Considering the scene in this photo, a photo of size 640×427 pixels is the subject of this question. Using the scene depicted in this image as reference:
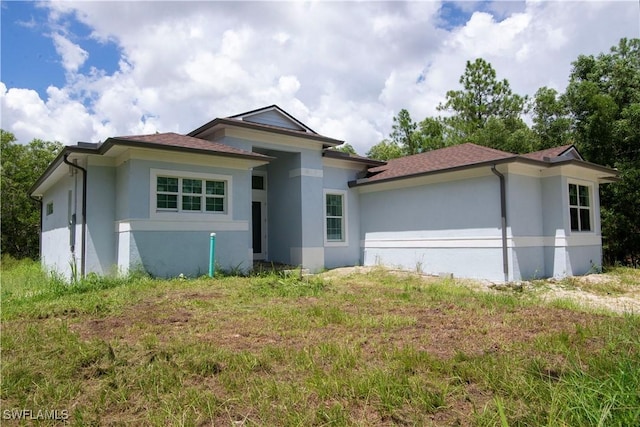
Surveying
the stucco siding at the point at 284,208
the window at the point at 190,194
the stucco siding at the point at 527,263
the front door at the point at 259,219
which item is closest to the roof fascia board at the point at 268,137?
the stucco siding at the point at 284,208

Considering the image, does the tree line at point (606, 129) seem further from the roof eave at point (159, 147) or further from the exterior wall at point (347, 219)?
the roof eave at point (159, 147)

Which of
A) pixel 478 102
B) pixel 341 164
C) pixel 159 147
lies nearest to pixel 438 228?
pixel 341 164

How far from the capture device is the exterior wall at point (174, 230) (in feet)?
35.0

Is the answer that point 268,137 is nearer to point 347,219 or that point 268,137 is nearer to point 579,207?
point 347,219

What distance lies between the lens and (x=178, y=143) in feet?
37.3

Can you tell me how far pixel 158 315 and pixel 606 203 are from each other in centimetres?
1922

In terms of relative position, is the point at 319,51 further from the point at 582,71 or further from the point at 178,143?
the point at 582,71

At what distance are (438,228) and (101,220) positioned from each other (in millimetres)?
10090

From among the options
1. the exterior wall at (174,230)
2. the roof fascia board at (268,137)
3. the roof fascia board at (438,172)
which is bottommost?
the exterior wall at (174,230)

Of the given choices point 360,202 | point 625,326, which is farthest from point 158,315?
point 360,202

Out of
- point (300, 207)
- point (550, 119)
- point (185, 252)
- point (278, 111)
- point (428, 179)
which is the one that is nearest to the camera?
point (185, 252)

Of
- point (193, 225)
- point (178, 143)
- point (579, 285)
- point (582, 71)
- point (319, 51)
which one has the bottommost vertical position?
point (579, 285)

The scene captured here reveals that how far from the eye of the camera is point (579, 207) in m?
13.1

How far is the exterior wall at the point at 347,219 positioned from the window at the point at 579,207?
7.20 meters
